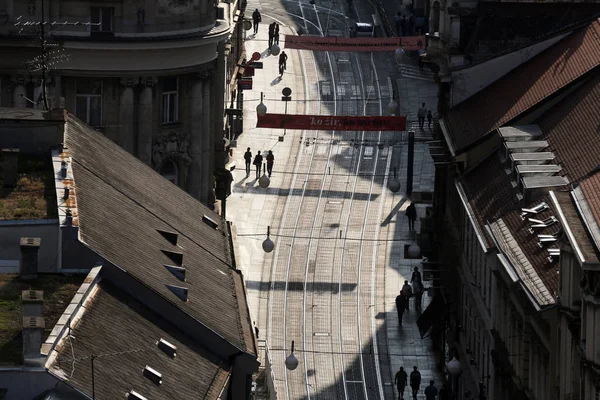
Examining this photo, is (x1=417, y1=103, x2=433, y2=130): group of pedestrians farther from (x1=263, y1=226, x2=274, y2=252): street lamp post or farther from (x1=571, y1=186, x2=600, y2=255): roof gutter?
(x1=571, y1=186, x2=600, y2=255): roof gutter

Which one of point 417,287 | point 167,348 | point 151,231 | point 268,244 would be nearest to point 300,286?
point 268,244

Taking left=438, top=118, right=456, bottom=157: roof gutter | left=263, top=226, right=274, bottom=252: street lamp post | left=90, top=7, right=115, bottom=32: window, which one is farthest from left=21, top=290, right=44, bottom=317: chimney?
left=263, top=226, right=274, bottom=252: street lamp post

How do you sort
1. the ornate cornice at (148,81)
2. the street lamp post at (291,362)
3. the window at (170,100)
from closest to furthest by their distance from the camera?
1. the street lamp post at (291,362)
2. the ornate cornice at (148,81)
3. the window at (170,100)

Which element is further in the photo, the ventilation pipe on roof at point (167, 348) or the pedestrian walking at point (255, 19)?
the pedestrian walking at point (255, 19)

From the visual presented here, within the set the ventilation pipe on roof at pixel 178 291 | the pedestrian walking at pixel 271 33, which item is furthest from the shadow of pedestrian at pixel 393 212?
the ventilation pipe on roof at pixel 178 291

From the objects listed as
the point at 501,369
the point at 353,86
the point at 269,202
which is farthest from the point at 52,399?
the point at 353,86

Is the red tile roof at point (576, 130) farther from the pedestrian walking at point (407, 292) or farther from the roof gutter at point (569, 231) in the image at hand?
the pedestrian walking at point (407, 292)

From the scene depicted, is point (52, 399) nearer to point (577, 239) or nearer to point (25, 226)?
point (25, 226)

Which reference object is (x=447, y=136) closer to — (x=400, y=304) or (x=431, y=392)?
(x=400, y=304)

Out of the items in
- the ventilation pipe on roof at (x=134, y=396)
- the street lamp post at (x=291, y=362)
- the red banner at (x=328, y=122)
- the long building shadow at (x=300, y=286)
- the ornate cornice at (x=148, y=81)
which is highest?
the ornate cornice at (x=148, y=81)
